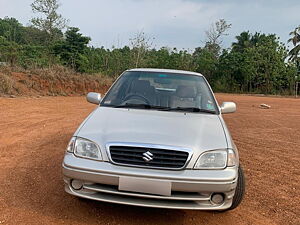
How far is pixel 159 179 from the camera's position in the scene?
2662 mm

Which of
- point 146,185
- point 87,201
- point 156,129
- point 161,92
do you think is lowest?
point 87,201

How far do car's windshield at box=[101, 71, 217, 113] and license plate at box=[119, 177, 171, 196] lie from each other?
1324 millimetres

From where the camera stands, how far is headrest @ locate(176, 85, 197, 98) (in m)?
4.15

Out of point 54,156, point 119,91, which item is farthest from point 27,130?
point 119,91

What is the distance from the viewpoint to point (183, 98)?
4.08m

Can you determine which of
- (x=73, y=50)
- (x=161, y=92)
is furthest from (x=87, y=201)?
(x=73, y=50)

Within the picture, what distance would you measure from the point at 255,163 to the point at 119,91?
2.67 metres

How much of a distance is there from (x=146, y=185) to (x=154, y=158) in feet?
0.81

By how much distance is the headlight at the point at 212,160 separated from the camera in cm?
279

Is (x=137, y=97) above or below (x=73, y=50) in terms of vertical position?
below

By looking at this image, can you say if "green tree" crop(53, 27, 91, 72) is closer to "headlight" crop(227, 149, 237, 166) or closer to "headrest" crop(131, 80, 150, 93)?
"headrest" crop(131, 80, 150, 93)

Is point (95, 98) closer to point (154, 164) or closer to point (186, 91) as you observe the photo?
point (186, 91)

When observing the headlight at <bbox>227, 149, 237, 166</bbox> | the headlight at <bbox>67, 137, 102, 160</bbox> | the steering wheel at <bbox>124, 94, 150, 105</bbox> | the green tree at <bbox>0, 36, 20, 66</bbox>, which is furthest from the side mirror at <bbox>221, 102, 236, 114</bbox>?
the green tree at <bbox>0, 36, 20, 66</bbox>

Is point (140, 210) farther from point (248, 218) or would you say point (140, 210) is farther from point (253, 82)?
point (253, 82)
